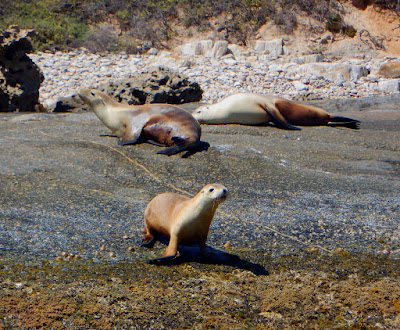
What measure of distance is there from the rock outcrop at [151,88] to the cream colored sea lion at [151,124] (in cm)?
281

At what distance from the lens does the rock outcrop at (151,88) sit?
10844 millimetres

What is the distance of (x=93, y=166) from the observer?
237 inches

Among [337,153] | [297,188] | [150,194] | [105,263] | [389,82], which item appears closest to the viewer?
[105,263]

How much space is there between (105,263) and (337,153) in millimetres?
4718

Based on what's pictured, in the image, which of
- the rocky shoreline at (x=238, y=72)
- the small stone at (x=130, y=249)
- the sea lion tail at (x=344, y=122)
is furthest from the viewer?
the rocky shoreline at (x=238, y=72)

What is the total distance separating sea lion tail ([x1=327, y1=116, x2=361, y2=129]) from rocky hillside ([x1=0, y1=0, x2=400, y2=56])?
13018 millimetres

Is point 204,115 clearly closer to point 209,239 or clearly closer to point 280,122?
point 280,122

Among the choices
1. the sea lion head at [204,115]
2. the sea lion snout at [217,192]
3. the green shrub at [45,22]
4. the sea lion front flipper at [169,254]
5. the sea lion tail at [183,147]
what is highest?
the green shrub at [45,22]

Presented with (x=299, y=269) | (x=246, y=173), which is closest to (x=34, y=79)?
(x=246, y=173)

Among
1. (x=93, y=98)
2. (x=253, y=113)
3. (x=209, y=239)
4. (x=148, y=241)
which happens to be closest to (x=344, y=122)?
(x=253, y=113)

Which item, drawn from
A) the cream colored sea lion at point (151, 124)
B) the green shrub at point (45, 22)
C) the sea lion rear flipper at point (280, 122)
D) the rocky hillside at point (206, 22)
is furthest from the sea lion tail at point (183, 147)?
the green shrub at point (45, 22)

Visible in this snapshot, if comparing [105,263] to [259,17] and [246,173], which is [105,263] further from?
[259,17]

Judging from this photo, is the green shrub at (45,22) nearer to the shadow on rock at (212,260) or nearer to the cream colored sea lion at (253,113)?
the cream colored sea lion at (253,113)

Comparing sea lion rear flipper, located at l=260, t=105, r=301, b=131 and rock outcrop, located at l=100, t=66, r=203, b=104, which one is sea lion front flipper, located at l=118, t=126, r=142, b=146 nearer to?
sea lion rear flipper, located at l=260, t=105, r=301, b=131
